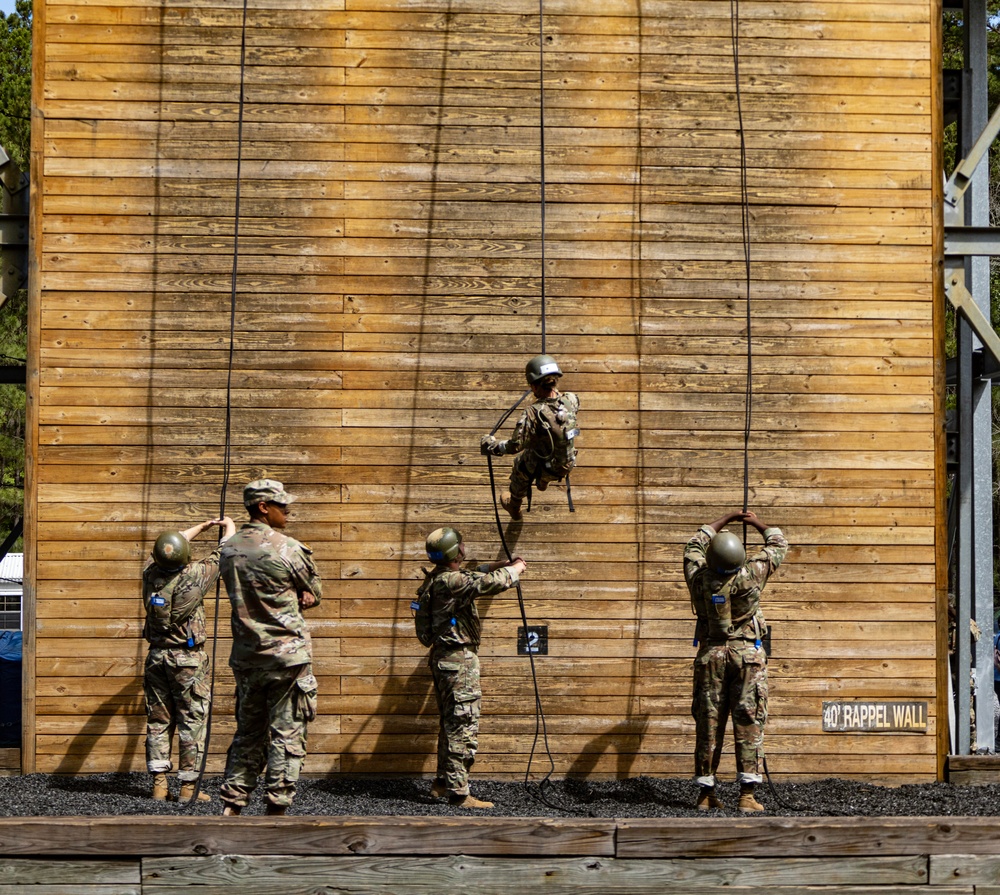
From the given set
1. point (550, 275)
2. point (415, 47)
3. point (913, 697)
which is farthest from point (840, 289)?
point (415, 47)

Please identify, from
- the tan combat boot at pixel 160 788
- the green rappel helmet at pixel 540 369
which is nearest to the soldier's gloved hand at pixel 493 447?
the green rappel helmet at pixel 540 369

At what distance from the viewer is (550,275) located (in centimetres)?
987

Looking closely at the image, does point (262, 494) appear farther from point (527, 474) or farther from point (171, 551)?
point (527, 474)

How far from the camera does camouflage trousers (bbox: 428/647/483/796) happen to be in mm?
8742

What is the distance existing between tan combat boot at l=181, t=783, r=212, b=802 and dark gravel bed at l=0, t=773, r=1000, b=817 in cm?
6

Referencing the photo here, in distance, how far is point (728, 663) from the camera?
873 centimetres

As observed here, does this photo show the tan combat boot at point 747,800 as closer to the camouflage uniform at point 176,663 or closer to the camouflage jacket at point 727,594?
the camouflage jacket at point 727,594

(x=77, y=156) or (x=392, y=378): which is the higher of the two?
(x=77, y=156)

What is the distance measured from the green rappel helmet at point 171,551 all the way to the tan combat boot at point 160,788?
58.3 inches

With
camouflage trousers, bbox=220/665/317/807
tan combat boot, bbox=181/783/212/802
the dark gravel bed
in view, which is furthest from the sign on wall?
tan combat boot, bbox=181/783/212/802

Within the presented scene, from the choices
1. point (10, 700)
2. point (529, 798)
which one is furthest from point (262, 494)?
point (10, 700)

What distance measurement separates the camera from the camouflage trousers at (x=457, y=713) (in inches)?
344

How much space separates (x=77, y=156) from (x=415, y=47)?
2.80 metres

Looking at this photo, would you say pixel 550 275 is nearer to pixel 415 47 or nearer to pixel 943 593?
pixel 415 47
